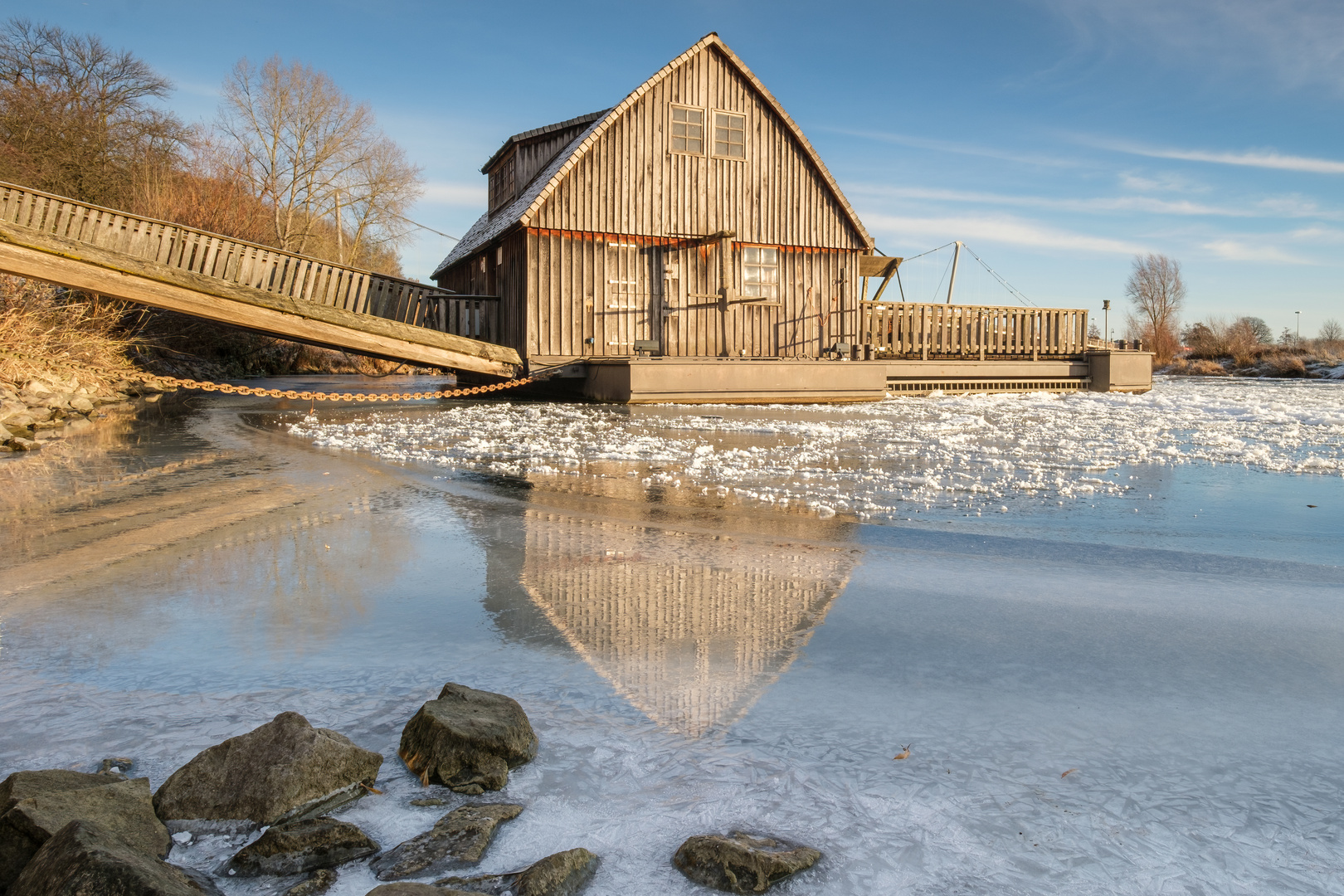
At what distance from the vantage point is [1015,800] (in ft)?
6.38

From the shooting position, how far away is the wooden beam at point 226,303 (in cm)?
1198

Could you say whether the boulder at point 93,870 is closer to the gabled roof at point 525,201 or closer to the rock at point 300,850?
the rock at point 300,850

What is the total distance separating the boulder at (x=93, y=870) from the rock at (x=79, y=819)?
0.22ft

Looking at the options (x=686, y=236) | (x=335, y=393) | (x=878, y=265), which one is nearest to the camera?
(x=335, y=393)

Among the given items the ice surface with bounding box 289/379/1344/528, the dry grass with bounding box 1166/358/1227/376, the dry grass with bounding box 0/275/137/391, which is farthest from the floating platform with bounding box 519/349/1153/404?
the dry grass with bounding box 1166/358/1227/376

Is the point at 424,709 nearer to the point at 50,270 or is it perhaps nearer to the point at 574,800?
the point at 574,800

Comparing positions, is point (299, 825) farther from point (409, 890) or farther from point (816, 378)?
point (816, 378)

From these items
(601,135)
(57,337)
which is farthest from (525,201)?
(57,337)

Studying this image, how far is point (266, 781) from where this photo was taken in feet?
6.48

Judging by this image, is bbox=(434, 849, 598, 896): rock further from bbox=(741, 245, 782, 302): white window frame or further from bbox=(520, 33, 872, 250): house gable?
bbox=(741, 245, 782, 302): white window frame

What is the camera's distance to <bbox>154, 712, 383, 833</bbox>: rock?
1948 millimetres

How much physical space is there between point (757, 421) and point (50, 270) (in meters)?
10.3

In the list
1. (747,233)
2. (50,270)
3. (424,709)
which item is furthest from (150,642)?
(747,233)

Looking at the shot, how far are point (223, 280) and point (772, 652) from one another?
13.4 m
